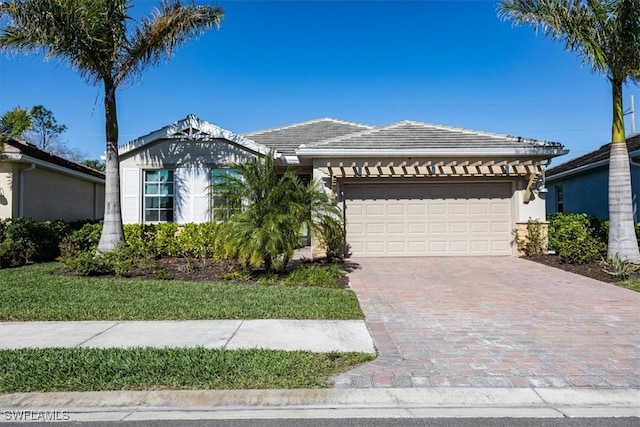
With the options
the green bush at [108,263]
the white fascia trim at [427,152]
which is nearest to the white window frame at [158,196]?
the green bush at [108,263]

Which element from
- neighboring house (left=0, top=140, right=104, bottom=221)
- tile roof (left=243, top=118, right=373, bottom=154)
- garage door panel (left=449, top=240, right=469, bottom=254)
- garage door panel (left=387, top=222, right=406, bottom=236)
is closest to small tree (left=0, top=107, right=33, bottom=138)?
neighboring house (left=0, top=140, right=104, bottom=221)

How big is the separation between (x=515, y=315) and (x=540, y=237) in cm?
767

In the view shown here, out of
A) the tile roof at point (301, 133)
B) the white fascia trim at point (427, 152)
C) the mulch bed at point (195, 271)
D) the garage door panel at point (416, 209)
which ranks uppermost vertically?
the tile roof at point (301, 133)

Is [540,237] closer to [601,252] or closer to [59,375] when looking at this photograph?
[601,252]

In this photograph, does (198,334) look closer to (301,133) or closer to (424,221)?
(424,221)

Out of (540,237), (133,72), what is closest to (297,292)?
(133,72)

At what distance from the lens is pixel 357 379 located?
A: 411 centimetres

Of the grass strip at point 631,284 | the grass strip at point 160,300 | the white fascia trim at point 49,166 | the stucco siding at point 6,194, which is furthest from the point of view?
the stucco siding at point 6,194

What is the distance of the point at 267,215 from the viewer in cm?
895

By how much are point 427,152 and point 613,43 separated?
5.24 m

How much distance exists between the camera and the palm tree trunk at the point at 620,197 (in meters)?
10.3

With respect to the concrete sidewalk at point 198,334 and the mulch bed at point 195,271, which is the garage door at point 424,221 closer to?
the mulch bed at point 195,271

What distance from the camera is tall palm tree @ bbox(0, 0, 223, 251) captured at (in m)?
9.72

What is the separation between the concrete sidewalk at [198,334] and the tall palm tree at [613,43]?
8.43 m
